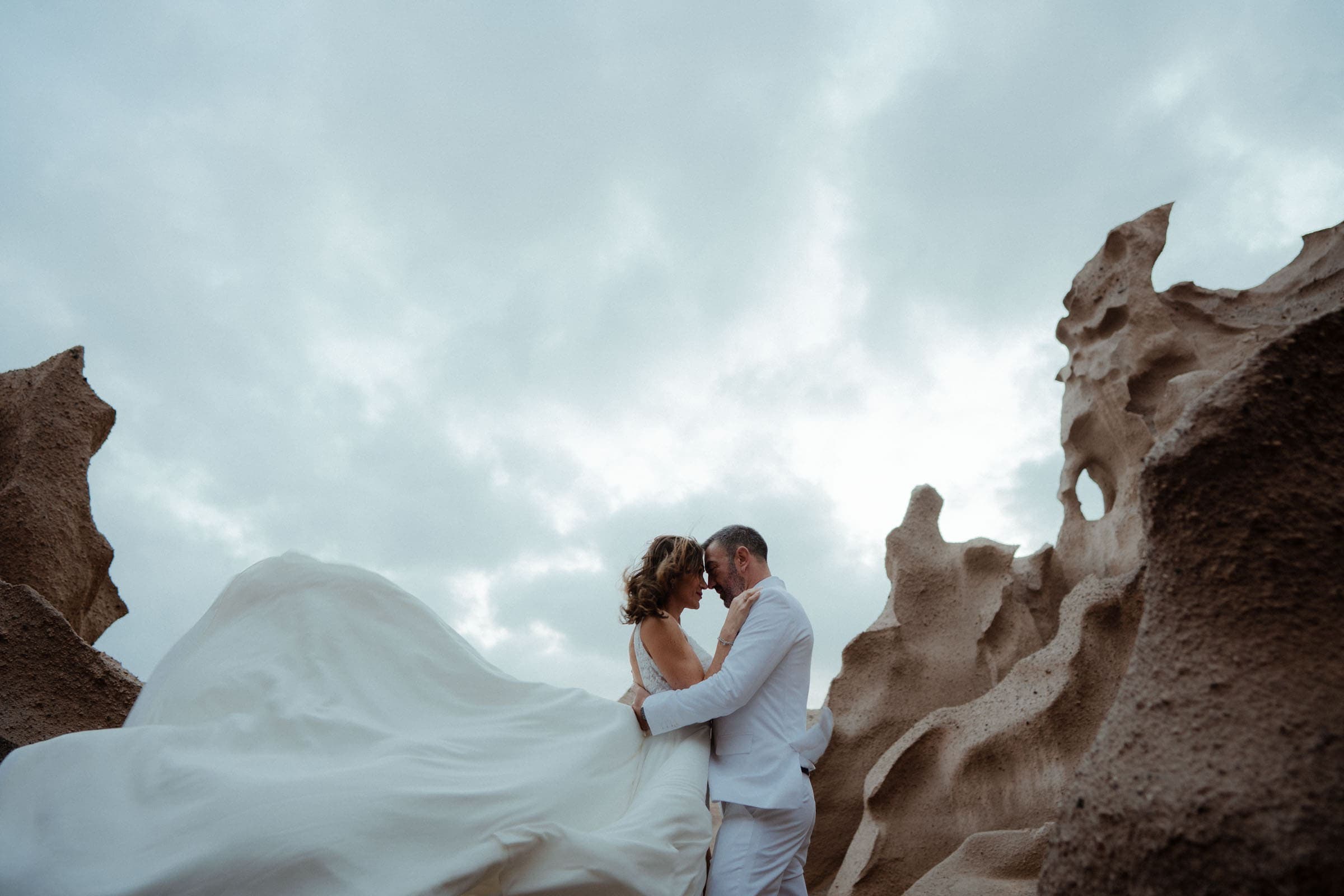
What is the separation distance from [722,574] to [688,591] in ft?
0.65

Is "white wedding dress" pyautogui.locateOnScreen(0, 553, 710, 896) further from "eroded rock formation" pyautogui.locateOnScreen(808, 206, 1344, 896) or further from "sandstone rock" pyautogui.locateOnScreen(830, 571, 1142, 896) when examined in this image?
"sandstone rock" pyautogui.locateOnScreen(830, 571, 1142, 896)

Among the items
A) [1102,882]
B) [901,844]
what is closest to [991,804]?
[901,844]

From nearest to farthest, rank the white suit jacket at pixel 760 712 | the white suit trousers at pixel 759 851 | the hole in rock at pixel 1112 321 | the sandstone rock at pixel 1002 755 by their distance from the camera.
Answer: the white suit trousers at pixel 759 851, the white suit jacket at pixel 760 712, the sandstone rock at pixel 1002 755, the hole in rock at pixel 1112 321

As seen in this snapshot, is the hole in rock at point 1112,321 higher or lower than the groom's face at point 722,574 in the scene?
higher

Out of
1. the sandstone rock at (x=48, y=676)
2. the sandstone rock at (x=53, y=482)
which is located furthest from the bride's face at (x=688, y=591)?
the sandstone rock at (x=53, y=482)

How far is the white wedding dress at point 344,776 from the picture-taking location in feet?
7.89

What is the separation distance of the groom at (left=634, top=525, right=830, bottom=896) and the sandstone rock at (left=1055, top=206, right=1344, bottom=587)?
286 cm

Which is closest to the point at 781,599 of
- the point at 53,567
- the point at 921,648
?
the point at 921,648

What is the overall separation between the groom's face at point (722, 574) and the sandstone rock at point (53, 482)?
4.10 meters

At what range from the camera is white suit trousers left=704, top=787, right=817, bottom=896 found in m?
3.22

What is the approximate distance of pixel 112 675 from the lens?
4.88 metres

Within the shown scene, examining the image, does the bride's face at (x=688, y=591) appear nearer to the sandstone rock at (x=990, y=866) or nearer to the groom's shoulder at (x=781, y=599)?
the groom's shoulder at (x=781, y=599)

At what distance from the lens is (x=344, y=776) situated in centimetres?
264

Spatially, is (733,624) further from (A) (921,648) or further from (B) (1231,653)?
(A) (921,648)
